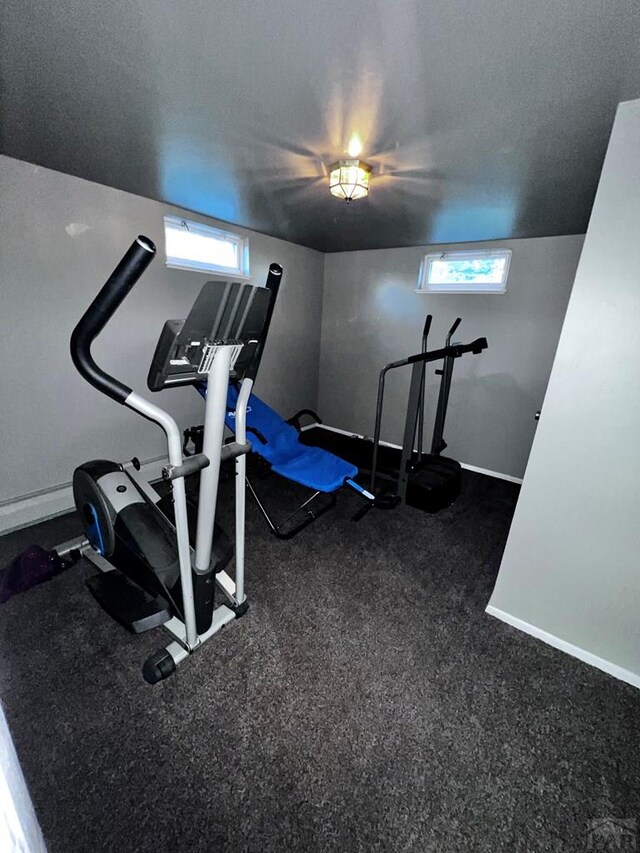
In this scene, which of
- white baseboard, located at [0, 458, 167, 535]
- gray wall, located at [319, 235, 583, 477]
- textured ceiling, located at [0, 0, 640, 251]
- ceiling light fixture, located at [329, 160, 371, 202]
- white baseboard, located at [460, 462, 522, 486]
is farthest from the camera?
white baseboard, located at [460, 462, 522, 486]

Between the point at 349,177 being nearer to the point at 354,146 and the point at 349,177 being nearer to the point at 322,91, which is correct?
the point at 354,146

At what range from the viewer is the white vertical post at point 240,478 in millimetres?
1469

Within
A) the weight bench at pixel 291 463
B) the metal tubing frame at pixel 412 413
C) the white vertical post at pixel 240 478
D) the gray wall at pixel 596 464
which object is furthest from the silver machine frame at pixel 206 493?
the metal tubing frame at pixel 412 413

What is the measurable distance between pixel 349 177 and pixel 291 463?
5.88 feet

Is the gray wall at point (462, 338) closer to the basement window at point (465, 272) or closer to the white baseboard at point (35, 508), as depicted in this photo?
the basement window at point (465, 272)

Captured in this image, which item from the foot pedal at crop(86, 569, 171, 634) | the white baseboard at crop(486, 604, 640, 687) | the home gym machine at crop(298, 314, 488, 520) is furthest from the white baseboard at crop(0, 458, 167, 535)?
the white baseboard at crop(486, 604, 640, 687)

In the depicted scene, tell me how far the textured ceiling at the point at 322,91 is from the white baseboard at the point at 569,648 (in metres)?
2.19

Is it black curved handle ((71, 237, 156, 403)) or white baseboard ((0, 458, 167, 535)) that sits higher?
black curved handle ((71, 237, 156, 403))

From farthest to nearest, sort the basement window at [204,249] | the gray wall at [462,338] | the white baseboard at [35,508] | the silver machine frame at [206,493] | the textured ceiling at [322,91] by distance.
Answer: the gray wall at [462,338] → the basement window at [204,249] → the white baseboard at [35,508] → the silver machine frame at [206,493] → the textured ceiling at [322,91]

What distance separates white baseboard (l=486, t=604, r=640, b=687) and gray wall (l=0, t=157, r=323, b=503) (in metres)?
2.83

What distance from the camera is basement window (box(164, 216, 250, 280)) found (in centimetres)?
282

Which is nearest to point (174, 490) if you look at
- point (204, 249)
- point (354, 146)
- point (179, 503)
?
point (179, 503)

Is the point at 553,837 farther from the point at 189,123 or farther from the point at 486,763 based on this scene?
the point at 189,123

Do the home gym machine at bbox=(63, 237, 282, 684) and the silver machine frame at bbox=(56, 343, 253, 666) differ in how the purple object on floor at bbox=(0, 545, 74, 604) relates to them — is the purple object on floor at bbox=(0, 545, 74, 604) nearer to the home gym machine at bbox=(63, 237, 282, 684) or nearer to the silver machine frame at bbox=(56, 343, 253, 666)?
the home gym machine at bbox=(63, 237, 282, 684)
